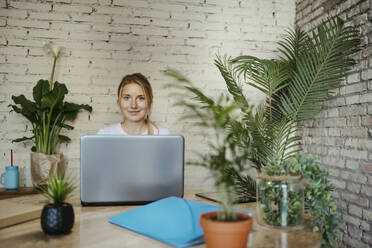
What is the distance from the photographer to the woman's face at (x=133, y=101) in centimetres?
264

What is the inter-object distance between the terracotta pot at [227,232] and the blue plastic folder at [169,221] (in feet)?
0.40

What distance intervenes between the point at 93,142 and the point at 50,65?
2.07m

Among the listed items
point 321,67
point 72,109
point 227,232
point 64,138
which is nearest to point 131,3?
point 72,109

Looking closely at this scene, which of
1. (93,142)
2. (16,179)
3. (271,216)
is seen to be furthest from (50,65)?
(271,216)

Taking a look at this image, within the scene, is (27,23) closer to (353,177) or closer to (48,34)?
(48,34)

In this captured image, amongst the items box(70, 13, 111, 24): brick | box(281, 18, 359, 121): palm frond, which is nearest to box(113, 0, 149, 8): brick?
box(70, 13, 111, 24): brick

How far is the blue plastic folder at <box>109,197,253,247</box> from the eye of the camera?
0.89 metres

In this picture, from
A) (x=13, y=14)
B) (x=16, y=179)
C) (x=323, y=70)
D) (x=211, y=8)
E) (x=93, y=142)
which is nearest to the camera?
(x=93, y=142)

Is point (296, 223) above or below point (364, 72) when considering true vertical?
below

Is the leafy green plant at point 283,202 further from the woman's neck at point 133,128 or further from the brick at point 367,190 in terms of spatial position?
the woman's neck at point 133,128

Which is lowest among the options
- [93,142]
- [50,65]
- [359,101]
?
[93,142]

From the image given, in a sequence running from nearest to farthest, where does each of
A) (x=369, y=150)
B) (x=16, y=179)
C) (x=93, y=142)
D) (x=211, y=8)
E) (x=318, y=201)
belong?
1. (x=318, y=201)
2. (x=93, y=142)
3. (x=369, y=150)
4. (x=16, y=179)
5. (x=211, y=8)

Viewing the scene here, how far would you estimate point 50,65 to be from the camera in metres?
2.98

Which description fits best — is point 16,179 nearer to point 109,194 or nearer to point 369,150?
point 109,194
